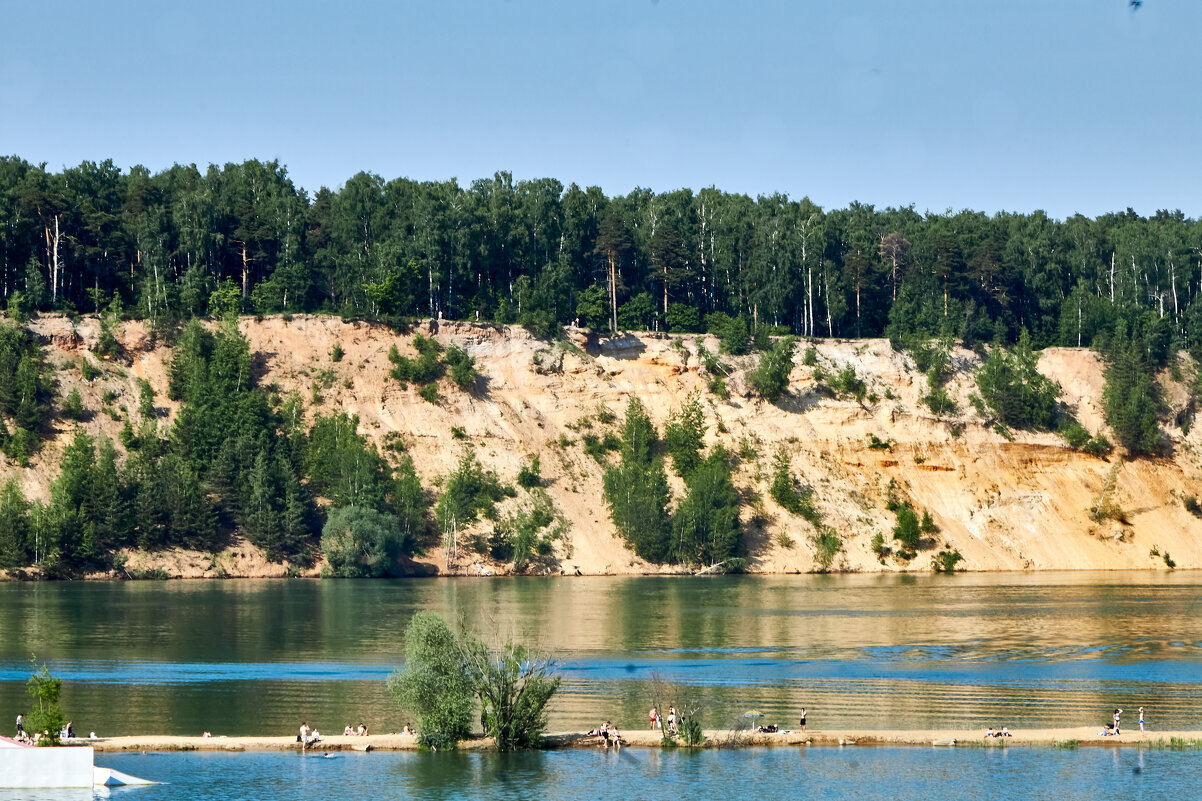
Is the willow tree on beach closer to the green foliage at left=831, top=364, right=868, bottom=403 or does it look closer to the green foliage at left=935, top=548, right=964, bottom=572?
the green foliage at left=935, top=548, right=964, bottom=572

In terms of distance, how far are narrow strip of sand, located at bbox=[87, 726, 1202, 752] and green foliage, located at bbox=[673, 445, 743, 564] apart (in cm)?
6922

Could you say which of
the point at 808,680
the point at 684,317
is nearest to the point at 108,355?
the point at 684,317

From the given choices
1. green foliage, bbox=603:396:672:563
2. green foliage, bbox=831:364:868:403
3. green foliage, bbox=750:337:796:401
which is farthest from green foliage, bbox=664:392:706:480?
green foliage, bbox=831:364:868:403

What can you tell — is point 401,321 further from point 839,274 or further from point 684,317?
point 839,274

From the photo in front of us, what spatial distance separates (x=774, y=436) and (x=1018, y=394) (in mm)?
23903

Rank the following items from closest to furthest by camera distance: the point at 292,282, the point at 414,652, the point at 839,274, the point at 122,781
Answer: the point at 122,781 < the point at 414,652 < the point at 292,282 < the point at 839,274

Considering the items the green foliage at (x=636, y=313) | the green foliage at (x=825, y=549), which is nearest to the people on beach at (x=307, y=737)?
the green foliage at (x=825, y=549)

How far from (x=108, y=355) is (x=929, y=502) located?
75.5m

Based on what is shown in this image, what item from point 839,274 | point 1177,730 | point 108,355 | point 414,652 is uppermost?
point 839,274

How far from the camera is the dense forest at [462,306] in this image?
115 metres

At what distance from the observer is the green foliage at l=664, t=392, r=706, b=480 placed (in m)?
129

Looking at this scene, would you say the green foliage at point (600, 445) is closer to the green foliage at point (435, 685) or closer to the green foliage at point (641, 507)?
the green foliage at point (641, 507)

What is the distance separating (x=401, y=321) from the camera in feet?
440

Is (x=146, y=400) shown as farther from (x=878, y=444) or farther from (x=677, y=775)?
(x=677, y=775)
